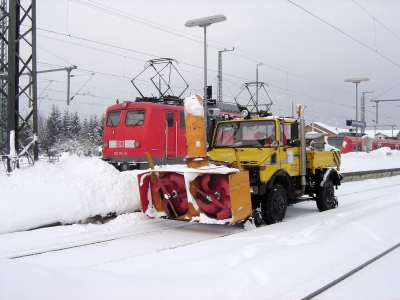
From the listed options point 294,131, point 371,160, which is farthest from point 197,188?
point 371,160

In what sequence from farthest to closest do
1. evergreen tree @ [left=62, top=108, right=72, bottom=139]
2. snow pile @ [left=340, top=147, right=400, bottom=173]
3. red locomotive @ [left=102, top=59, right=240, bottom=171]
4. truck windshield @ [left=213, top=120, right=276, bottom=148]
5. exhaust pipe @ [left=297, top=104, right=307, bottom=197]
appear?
1. evergreen tree @ [left=62, top=108, right=72, bottom=139]
2. snow pile @ [left=340, top=147, right=400, bottom=173]
3. red locomotive @ [left=102, top=59, right=240, bottom=171]
4. exhaust pipe @ [left=297, top=104, right=307, bottom=197]
5. truck windshield @ [left=213, top=120, right=276, bottom=148]

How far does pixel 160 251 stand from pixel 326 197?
584 centimetres

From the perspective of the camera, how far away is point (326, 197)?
1070cm

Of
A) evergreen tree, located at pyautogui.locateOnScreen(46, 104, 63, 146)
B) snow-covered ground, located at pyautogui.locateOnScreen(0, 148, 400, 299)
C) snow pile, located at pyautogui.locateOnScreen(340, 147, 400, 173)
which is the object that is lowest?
snow-covered ground, located at pyautogui.locateOnScreen(0, 148, 400, 299)

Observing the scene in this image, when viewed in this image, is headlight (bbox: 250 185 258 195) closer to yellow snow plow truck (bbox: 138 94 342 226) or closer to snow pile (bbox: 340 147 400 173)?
yellow snow plow truck (bbox: 138 94 342 226)

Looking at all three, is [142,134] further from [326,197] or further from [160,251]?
[160,251]

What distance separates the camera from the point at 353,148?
4488cm

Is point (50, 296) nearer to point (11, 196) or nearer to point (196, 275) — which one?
point (196, 275)

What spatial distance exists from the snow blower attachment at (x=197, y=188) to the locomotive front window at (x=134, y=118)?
6.04 meters

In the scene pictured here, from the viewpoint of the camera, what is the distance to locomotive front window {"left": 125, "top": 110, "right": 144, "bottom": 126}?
1409cm

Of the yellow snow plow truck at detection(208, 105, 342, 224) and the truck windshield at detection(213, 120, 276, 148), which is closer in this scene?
the yellow snow plow truck at detection(208, 105, 342, 224)

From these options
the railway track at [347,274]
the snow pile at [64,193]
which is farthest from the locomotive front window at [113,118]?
the railway track at [347,274]

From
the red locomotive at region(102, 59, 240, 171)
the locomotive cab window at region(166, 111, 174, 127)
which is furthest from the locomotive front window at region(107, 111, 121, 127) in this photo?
the locomotive cab window at region(166, 111, 174, 127)

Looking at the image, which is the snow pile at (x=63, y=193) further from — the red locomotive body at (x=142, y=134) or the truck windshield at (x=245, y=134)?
the red locomotive body at (x=142, y=134)
